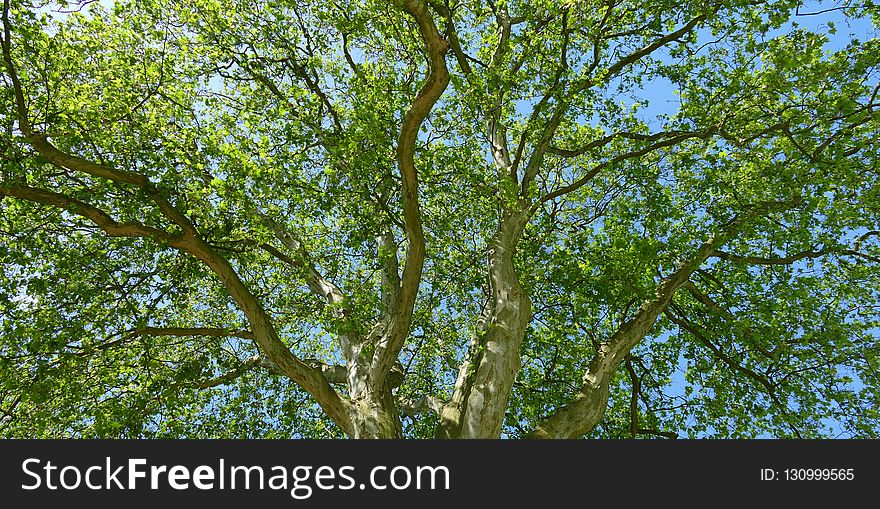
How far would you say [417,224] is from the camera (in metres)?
7.71

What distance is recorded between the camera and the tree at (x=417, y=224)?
26.5 ft

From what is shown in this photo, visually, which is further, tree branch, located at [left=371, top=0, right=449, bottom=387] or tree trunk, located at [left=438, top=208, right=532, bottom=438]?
tree trunk, located at [left=438, top=208, right=532, bottom=438]

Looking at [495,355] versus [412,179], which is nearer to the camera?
[412,179]

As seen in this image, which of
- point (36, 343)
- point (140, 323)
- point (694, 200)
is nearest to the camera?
point (36, 343)

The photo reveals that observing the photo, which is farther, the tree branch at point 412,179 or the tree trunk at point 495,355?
the tree trunk at point 495,355

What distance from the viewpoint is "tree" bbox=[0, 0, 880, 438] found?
26.5ft

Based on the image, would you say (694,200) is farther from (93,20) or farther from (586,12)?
(93,20)

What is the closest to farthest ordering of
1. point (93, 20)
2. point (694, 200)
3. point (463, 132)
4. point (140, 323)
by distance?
1. point (140, 323)
2. point (93, 20)
3. point (463, 132)
4. point (694, 200)

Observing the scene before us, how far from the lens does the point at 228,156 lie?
843 cm

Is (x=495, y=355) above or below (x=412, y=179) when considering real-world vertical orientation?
below

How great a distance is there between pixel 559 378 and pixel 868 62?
747 cm
